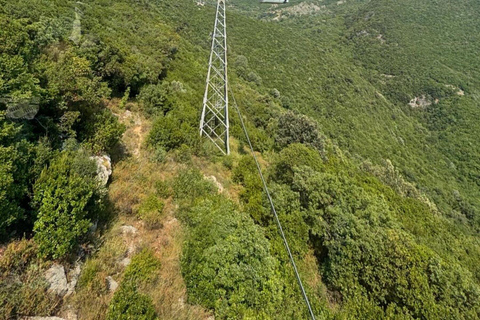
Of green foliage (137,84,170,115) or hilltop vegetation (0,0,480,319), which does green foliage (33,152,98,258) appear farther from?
green foliage (137,84,170,115)

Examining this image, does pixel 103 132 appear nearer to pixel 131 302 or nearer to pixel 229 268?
pixel 131 302

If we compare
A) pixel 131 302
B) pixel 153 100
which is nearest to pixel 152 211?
pixel 131 302

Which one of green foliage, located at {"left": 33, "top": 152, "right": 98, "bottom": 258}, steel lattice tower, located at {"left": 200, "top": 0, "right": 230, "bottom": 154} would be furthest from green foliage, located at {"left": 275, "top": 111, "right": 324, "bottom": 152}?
green foliage, located at {"left": 33, "top": 152, "right": 98, "bottom": 258}

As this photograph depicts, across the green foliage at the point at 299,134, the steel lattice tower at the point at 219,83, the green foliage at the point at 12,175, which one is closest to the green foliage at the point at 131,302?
the green foliage at the point at 12,175

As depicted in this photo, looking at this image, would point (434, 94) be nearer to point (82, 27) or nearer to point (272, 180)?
point (272, 180)

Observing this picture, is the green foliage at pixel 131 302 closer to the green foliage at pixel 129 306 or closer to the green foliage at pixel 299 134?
the green foliage at pixel 129 306

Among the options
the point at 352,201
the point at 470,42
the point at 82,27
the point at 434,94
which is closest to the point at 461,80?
the point at 434,94
